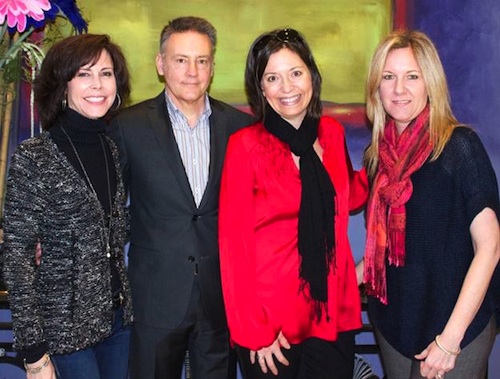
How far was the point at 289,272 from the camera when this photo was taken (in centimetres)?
207

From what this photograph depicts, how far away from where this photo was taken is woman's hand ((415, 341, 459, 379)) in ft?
6.13

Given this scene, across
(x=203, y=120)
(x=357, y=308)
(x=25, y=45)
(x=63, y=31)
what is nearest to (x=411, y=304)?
(x=357, y=308)

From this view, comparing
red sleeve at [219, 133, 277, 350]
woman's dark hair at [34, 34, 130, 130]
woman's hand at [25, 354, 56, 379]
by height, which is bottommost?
woman's hand at [25, 354, 56, 379]

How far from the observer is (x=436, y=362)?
73.8 inches

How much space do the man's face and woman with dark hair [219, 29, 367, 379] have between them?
0.77 feet

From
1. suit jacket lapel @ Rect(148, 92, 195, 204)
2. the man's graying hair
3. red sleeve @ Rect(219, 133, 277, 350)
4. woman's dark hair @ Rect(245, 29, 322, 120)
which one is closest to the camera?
red sleeve @ Rect(219, 133, 277, 350)

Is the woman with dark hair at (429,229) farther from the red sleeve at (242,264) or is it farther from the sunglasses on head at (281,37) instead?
the red sleeve at (242,264)

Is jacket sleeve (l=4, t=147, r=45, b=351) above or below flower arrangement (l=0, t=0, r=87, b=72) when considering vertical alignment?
below

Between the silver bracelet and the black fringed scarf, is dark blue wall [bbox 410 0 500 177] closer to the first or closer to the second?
the black fringed scarf

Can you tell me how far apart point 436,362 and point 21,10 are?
6.30ft

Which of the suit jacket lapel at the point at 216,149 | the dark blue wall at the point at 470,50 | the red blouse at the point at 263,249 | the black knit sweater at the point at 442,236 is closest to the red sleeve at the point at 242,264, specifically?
the red blouse at the point at 263,249

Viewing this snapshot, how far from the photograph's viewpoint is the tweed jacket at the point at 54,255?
1.80 metres

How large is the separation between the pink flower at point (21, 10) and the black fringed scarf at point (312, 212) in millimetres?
984

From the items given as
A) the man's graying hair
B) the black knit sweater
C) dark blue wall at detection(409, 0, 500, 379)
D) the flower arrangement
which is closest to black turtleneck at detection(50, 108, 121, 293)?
the man's graying hair
